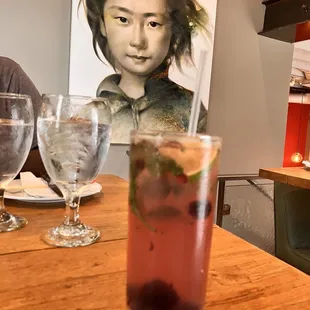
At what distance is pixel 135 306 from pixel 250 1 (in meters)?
2.40

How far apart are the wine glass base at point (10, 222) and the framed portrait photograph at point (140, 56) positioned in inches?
53.1

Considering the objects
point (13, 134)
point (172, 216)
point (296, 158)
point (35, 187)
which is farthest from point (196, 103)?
point (296, 158)

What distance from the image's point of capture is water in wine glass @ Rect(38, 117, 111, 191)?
0.50 meters

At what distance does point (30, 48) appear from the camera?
184 centimetres

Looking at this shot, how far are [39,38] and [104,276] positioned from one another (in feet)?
5.49

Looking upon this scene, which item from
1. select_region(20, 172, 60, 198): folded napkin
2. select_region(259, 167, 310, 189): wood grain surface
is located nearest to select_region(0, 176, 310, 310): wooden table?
select_region(20, 172, 60, 198): folded napkin

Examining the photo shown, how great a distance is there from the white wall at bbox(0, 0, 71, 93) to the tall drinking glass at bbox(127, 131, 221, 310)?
1.71 metres

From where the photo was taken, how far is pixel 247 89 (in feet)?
8.01

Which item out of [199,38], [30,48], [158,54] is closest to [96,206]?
[30,48]

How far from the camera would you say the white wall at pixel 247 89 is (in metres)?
2.32

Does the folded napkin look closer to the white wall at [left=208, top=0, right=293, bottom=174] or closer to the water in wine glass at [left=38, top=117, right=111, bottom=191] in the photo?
the water in wine glass at [left=38, top=117, right=111, bottom=191]

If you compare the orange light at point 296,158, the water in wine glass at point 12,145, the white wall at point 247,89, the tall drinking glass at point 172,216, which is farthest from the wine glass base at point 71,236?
the orange light at point 296,158

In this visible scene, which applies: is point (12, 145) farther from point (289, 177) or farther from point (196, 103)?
point (289, 177)

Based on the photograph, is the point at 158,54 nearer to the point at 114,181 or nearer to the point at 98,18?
the point at 98,18
